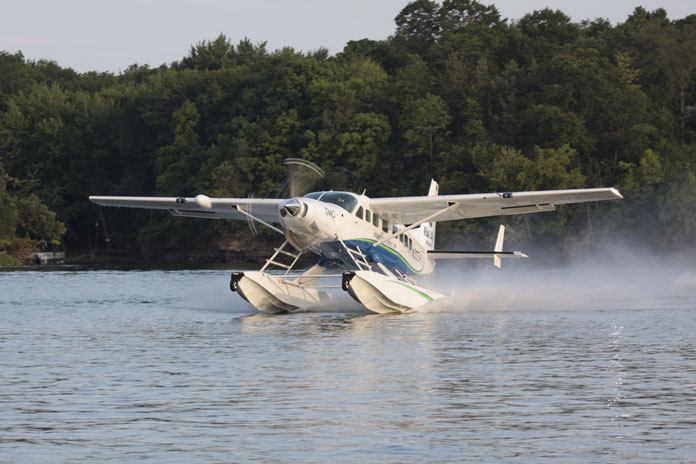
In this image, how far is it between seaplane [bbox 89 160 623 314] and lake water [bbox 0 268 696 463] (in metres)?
0.89

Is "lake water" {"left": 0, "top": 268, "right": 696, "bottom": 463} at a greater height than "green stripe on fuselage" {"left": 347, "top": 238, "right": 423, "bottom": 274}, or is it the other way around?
"green stripe on fuselage" {"left": 347, "top": 238, "right": 423, "bottom": 274}

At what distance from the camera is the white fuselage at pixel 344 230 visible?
18859 mm

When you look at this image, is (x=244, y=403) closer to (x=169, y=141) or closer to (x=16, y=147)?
(x=169, y=141)

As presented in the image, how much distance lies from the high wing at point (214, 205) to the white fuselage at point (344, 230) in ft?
4.71

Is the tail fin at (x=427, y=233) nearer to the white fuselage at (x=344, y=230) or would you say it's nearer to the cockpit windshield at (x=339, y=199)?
the white fuselage at (x=344, y=230)

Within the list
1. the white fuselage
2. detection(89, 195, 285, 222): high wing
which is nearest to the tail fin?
the white fuselage

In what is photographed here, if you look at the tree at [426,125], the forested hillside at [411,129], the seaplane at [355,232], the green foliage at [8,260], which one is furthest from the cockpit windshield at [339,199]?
the green foliage at [8,260]

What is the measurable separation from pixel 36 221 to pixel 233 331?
55518 millimetres

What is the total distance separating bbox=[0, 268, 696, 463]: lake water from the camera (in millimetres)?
7770

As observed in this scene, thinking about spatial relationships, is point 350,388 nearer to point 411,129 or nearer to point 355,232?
point 355,232

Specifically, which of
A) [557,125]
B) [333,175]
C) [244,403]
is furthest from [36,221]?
[244,403]

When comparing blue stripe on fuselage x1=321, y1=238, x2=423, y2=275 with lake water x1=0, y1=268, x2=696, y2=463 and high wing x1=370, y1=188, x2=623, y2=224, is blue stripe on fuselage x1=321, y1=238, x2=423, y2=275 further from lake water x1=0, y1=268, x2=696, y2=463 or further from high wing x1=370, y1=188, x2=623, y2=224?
lake water x1=0, y1=268, x2=696, y2=463

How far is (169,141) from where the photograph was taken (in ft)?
272

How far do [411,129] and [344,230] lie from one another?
4784 cm
